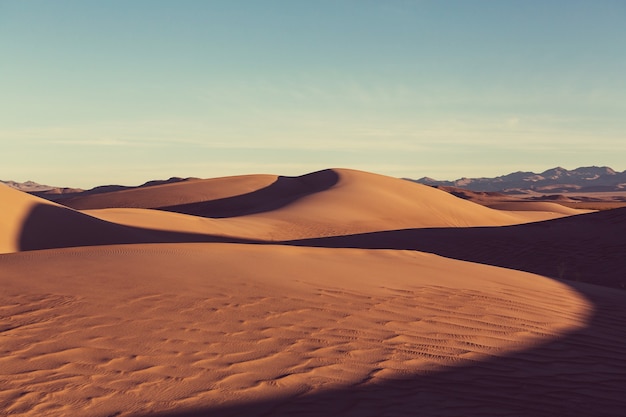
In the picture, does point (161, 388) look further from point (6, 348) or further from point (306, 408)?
point (6, 348)

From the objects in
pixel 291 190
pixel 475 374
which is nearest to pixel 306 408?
pixel 475 374

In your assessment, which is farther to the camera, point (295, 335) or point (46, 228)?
point (46, 228)

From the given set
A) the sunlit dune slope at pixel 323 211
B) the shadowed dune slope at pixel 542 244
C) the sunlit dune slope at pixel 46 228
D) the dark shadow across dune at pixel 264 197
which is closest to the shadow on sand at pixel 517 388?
the shadowed dune slope at pixel 542 244

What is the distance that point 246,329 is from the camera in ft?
18.9

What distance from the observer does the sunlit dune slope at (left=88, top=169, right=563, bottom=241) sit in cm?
2216

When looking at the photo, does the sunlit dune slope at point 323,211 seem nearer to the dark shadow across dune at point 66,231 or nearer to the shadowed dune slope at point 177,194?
the shadowed dune slope at point 177,194

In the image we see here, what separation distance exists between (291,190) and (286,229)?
1583cm

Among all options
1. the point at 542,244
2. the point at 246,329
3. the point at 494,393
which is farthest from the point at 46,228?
the point at 494,393

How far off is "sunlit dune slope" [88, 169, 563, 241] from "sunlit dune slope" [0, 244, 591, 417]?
1172 cm

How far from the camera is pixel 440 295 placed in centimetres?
780

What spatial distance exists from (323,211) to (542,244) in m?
12.9

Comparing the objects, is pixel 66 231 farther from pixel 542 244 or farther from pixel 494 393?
pixel 494 393

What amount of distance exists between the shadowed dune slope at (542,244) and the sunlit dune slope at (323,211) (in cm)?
471

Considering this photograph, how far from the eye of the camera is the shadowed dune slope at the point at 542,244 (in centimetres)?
1404
